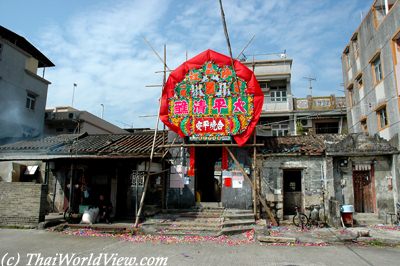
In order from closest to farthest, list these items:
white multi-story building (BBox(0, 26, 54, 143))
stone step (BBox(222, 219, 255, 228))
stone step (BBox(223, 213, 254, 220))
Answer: stone step (BBox(222, 219, 255, 228)), stone step (BBox(223, 213, 254, 220)), white multi-story building (BBox(0, 26, 54, 143))

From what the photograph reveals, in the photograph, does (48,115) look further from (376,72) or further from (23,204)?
(376,72)

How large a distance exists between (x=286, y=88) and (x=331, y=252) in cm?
1974

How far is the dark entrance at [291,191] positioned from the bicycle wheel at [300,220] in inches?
58.6

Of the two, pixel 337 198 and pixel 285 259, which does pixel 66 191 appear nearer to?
pixel 285 259

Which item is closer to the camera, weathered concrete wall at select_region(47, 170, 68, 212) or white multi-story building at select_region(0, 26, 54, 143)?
weathered concrete wall at select_region(47, 170, 68, 212)

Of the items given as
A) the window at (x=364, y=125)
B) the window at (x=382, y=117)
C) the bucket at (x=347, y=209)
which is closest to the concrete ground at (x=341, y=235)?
the bucket at (x=347, y=209)

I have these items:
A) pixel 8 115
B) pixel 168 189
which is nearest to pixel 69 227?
pixel 168 189

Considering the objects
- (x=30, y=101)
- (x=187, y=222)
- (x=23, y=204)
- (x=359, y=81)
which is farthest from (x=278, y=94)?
(x=30, y=101)

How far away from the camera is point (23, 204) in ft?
43.6

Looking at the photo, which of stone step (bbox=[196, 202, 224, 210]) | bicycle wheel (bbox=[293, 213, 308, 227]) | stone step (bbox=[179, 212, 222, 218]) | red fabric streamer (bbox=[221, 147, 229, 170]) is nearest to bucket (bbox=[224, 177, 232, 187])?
red fabric streamer (bbox=[221, 147, 229, 170])

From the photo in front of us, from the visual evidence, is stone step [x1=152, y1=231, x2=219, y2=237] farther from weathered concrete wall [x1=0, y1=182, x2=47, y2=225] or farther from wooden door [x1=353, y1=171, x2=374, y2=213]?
wooden door [x1=353, y1=171, x2=374, y2=213]

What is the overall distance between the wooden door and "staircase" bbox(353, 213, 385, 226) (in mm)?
402

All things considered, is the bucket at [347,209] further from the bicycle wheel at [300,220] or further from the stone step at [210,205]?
the stone step at [210,205]

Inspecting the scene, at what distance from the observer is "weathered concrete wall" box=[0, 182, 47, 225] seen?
13.1 m
